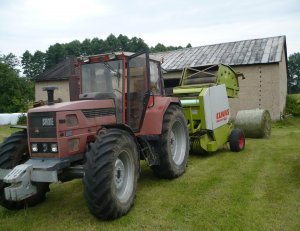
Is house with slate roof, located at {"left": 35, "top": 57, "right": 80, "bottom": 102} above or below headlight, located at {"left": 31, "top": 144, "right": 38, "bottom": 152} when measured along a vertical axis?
above

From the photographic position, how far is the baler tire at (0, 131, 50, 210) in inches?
202

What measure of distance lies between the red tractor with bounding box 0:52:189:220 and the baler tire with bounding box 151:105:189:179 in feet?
0.06

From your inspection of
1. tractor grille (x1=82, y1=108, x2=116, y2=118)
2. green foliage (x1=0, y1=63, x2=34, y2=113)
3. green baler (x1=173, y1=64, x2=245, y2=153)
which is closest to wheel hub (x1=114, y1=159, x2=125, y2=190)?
tractor grille (x1=82, y1=108, x2=116, y2=118)

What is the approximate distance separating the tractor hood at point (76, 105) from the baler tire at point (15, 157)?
578 millimetres

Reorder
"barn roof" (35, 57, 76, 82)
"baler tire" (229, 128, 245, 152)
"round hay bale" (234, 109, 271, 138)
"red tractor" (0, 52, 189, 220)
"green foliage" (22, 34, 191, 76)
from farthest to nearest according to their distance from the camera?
"green foliage" (22, 34, 191, 76) → "barn roof" (35, 57, 76, 82) → "round hay bale" (234, 109, 271, 138) → "baler tire" (229, 128, 245, 152) → "red tractor" (0, 52, 189, 220)

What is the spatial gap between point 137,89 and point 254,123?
22.5 ft

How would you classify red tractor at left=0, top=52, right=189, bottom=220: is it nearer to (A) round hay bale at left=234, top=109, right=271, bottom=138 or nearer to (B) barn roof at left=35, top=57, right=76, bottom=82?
(A) round hay bale at left=234, top=109, right=271, bottom=138

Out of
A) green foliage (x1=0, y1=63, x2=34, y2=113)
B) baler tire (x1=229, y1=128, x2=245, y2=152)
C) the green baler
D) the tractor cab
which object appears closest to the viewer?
the tractor cab

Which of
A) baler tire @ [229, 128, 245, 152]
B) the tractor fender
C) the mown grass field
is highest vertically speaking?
the tractor fender

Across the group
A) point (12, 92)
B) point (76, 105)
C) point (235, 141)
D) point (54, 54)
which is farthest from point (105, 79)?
point (54, 54)

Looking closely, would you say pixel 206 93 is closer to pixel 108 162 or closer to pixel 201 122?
pixel 201 122

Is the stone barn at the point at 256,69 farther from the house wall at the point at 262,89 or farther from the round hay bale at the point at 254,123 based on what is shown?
the round hay bale at the point at 254,123

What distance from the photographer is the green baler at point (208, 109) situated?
28.3 ft

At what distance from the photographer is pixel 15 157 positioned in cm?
520
